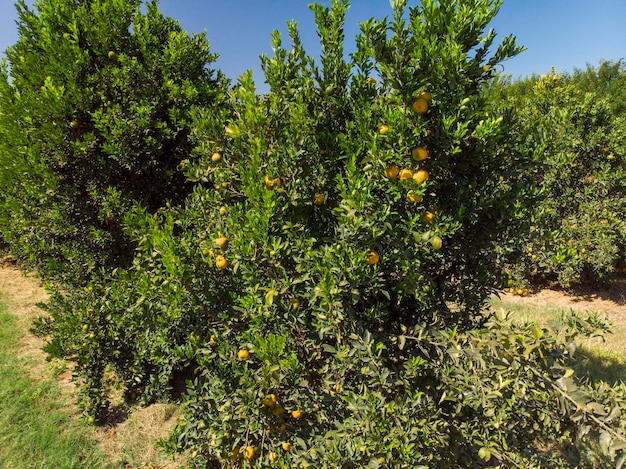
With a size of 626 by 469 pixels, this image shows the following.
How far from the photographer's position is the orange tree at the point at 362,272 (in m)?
1.79

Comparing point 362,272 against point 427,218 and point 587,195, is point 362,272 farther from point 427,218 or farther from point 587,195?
point 587,195

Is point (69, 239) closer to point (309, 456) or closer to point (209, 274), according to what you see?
point (209, 274)

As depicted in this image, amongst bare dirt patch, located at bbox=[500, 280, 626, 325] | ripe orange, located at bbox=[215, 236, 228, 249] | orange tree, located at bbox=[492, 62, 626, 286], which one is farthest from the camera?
bare dirt patch, located at bbox=[500, 280, 626, 325]

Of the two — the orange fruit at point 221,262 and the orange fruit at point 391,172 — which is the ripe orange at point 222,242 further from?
the orange fruit at point 391,172

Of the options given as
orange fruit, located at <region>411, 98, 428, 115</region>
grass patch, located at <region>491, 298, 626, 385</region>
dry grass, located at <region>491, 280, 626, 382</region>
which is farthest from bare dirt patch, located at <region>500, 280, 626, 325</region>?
orange fruit, located at <region>411, 98, 428, 115</region>

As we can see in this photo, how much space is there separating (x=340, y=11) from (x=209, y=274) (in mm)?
1778

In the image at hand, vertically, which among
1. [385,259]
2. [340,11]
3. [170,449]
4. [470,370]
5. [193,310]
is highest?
[340,11]

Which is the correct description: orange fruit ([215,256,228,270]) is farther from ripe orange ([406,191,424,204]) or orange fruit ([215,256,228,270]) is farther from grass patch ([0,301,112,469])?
grass patch ([0,301,112,469])

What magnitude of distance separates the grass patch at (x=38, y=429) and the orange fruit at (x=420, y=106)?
3.35m

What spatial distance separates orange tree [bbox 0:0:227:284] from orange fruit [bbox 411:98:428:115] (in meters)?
2.29

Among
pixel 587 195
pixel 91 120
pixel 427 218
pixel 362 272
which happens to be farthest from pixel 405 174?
pixel 587 195

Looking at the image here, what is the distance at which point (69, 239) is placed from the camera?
3684mm

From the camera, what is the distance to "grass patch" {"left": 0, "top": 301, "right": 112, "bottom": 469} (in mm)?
2844

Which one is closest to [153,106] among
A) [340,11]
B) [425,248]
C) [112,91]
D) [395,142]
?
[112,91]
